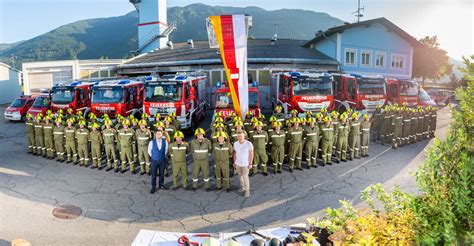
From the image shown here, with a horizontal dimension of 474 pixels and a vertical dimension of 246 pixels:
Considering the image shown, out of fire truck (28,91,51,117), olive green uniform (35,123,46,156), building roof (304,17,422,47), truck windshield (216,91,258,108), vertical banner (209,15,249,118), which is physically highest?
building roof (304,17,422,47)

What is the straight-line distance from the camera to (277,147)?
10000mm

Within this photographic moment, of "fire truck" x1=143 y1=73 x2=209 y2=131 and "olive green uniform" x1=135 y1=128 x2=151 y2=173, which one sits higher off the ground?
"fire truck" x1=143 y1=73 x2=209 y2=131

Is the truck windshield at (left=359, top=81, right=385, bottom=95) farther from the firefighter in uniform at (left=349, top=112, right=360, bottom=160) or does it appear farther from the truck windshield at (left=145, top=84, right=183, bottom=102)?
the truck windshield at (left=145, top=84, right=183, bottom=102)

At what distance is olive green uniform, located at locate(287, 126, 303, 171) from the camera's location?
10.2 metres

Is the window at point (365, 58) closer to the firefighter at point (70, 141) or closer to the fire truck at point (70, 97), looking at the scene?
the fire truck at point (70, 97)

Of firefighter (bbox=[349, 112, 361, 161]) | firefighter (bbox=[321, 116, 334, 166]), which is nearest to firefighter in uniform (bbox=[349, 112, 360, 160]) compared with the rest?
firefighter (bbox=[349, 112, 361, 161])

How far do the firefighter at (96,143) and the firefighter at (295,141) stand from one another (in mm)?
5957

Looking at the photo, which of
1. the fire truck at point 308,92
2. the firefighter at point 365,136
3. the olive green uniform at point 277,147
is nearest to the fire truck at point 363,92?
the fire truck at point 308,92

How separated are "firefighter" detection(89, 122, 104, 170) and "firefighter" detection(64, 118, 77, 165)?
2.80 feet

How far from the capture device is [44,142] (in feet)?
40.2

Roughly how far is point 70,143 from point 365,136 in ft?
33.4

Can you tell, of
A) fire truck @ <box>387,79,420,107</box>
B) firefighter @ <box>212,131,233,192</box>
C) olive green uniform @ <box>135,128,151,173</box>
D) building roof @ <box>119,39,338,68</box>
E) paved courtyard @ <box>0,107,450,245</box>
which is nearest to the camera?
paved courtyard @ <box>0,107,450,245</box>

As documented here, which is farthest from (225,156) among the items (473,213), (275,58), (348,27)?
(348,27)

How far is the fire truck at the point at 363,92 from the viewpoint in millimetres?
16609
